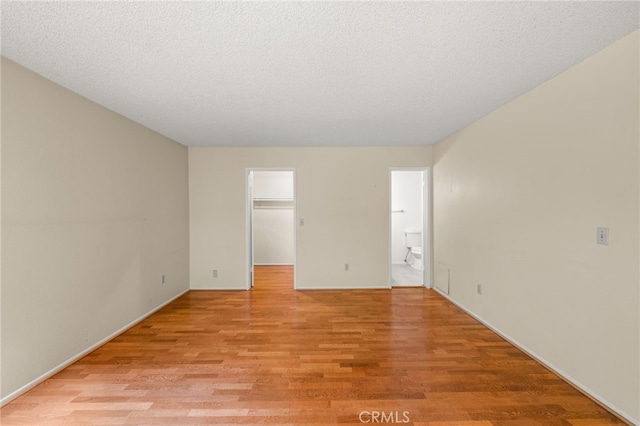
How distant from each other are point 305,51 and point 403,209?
5.40 metres

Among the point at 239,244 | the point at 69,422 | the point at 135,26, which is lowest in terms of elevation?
the point at 69,422

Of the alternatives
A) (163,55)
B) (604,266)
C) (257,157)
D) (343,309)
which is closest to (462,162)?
(604,266)

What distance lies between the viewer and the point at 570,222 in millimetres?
2105

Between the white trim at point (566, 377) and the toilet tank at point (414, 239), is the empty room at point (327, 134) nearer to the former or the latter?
the white trim at point (566, 377)

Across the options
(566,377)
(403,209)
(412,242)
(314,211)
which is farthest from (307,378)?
(403,209)

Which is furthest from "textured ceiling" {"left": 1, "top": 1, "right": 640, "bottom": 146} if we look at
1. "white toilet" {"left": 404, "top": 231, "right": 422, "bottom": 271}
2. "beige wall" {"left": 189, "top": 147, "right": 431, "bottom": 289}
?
"white toilet" {"left": 404, "top": 231, "right": 422, "bottom": 271}

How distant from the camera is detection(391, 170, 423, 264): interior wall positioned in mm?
6691

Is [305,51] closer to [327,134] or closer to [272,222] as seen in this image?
[327,134]

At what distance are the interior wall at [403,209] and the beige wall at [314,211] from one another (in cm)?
202

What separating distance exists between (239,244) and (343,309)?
2068 millimetres

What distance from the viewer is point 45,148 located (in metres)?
2.18

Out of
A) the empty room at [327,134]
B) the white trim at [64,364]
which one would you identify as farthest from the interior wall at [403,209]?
the white trim at [64,364]

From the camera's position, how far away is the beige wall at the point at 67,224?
1950 millimetres

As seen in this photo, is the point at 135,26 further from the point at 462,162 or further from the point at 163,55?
the point at 462,162
